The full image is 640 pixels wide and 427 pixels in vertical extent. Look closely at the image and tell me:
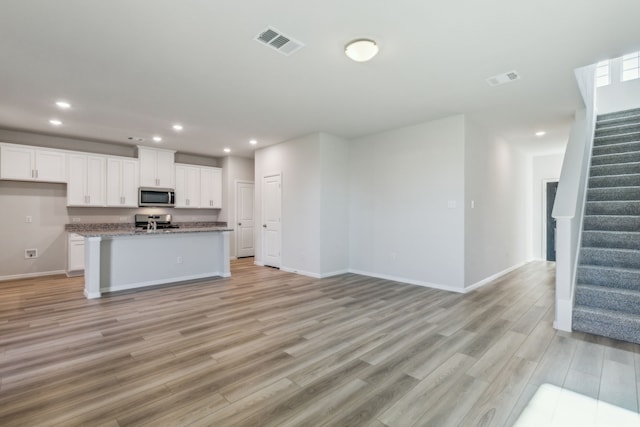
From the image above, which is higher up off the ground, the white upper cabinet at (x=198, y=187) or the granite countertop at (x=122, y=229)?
the white upper cabinet at (x=198, y=187)

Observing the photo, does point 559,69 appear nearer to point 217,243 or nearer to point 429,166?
point 429,166

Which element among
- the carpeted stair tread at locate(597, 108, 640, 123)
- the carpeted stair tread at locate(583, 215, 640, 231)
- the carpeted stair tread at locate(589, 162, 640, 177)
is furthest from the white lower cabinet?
the carpeted stair tread at locate(597, 108, 640, 123)

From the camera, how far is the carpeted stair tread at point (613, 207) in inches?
152

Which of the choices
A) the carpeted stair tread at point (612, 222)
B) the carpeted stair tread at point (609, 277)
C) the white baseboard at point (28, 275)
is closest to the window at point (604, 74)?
the carpeted stair tread at point (612, 222)

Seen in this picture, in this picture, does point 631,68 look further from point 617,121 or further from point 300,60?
point 300,60

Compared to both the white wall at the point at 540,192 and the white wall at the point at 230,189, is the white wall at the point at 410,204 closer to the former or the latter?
the white wall at the point at 230,189

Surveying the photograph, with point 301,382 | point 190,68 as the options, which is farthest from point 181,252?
point 301,382

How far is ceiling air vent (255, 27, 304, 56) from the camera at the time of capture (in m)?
2.60

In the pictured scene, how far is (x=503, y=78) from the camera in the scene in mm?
3404

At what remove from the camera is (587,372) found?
228cm

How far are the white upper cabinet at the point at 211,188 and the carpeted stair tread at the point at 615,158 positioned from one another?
771 cm

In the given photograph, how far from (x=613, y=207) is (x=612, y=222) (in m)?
0.30

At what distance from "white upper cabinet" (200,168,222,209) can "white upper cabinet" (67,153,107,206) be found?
2088 millimetres

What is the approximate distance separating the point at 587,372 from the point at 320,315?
2.36 meters
